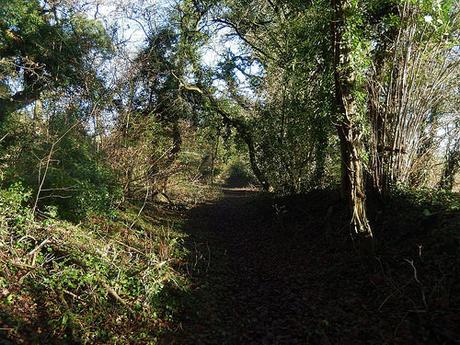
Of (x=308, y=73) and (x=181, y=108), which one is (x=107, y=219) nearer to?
(x=308, y=73)

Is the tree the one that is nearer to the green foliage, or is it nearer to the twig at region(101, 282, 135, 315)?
the green foliage

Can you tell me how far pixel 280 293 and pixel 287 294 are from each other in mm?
138

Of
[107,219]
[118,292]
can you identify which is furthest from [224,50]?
[118,292]

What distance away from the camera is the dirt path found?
4418mm

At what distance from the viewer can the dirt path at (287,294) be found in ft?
14.5

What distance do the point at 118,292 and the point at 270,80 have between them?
332 inches

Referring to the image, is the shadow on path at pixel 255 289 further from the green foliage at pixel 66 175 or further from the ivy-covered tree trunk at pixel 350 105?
the green foliage at pixel 66 175

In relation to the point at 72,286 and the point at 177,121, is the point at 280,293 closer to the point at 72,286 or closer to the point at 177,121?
the point at 72,286

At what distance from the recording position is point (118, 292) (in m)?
4.86

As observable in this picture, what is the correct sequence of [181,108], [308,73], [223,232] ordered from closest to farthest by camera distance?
1. [308,73]
2. [223,232]
3. [181,108]

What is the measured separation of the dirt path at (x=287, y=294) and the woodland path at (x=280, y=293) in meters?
0.01

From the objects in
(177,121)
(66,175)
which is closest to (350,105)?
(66,175)

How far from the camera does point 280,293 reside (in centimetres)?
584

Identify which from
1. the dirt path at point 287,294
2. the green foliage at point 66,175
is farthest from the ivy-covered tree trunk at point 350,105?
the green foliage at point 66,175
